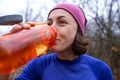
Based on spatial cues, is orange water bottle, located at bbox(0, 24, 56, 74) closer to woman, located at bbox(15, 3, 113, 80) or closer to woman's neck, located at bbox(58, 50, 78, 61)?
woman, located at bbox(15, 3, 113, 80)

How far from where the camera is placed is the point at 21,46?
1.40m

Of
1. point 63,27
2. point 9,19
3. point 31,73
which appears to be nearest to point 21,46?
→ point 9,19

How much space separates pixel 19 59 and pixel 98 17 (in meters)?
8.02

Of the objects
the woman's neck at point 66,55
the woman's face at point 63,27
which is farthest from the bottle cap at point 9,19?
the woman's neck at point 66,55

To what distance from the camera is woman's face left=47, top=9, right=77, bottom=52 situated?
6.04ft

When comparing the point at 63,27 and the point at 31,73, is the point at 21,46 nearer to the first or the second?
the point at 63,27

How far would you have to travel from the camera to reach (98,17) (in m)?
9.31

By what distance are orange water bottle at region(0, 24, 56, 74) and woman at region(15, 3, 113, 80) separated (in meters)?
0.20

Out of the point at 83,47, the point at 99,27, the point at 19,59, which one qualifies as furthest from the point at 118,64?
the point at 19,59

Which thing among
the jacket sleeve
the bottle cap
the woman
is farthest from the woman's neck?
the bottle cap

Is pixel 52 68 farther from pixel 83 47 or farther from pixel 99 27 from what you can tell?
pixel 99 27

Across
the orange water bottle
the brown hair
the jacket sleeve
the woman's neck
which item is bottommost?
the jacket sleeve

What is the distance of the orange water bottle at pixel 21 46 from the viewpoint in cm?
133

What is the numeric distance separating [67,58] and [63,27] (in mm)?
239
